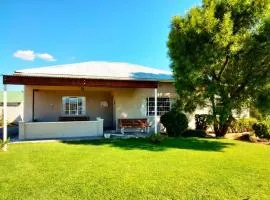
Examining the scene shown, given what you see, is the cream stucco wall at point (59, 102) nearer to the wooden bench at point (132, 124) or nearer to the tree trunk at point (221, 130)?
the wooden bench at point (132, 124)

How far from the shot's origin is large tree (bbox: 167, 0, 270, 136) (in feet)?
35.9

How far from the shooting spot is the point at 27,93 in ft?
48.4

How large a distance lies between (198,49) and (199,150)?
467cm

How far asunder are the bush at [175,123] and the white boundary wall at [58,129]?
3957 mm

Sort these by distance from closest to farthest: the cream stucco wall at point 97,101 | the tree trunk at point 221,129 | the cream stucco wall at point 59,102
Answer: the tree trunk at point 221,129, the cream stucco wall at point 97,101, the cream stucco wall at point 59,102

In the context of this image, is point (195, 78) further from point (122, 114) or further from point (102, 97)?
point (102, 97)

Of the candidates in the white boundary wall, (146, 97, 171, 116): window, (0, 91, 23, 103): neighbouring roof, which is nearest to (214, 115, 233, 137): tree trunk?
(146, 97, 171, 116): window

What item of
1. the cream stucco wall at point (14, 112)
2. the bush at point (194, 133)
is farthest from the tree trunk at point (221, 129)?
the cream stucco wall at point (14, 112)

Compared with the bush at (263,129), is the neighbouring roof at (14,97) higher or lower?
higher

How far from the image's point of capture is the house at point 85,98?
1245 centimetres

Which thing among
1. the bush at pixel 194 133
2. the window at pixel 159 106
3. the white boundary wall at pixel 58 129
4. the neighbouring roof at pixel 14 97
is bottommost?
the bush at pixel 194 133

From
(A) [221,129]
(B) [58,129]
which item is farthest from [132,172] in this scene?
(A) [221,129]

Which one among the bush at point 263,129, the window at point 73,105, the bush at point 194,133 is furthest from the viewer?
the window at point 73,105

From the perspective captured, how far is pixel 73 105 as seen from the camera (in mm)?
17031
